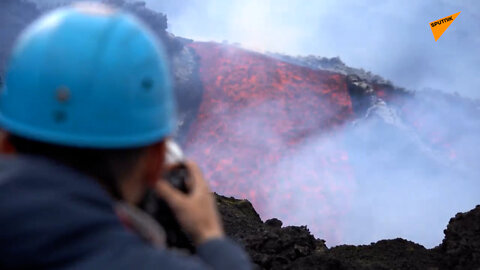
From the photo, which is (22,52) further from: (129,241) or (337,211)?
(337,211)

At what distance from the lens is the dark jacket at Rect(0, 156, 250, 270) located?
77cm

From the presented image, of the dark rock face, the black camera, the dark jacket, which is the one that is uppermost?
the dark rock face

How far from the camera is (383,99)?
20.2 m

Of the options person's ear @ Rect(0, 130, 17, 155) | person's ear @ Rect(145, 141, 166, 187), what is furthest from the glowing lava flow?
person's ear @ Rect(0, 130, 17, 155)

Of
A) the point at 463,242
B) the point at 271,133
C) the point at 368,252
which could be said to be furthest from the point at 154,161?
the point at 271,133

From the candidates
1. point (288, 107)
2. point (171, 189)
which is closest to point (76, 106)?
point (171, 189)

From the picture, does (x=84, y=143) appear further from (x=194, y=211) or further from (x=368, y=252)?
(x=368, y=252)

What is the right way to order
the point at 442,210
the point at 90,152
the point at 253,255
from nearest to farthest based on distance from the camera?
the point at 90,152 → the point at 253,255 → the point at 442,210

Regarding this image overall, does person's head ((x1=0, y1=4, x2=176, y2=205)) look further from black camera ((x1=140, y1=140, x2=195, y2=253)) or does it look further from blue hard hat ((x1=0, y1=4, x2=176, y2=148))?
black camera ((x1=140, y1=140, x2=195, y2=253))

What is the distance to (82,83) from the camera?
0.85 meters

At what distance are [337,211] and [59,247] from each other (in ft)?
54.1

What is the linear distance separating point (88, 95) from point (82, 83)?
0.08 feet

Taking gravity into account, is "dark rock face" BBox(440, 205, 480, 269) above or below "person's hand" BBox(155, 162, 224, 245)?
above

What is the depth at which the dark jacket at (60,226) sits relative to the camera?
2.54 ft
